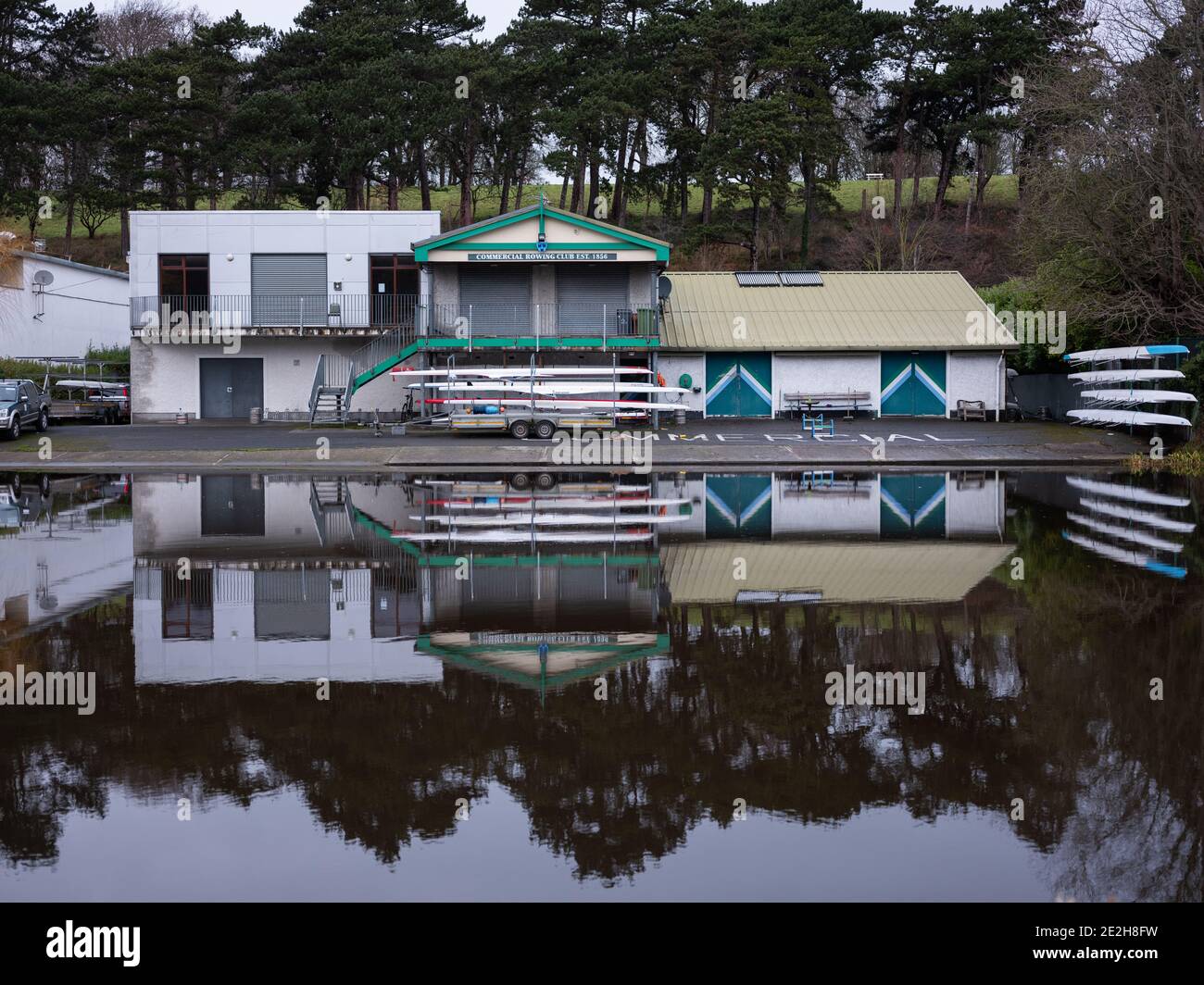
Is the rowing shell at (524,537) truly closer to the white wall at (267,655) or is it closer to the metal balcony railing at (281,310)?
the white wall at (267,655)

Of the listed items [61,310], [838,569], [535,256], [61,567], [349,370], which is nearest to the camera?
[838,569]

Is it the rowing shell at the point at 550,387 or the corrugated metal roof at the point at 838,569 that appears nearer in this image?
the corrugated metal roof at the point at 838,569

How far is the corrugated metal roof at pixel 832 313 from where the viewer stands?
4084cm

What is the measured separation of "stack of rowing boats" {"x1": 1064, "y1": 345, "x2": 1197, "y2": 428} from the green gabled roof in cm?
1289

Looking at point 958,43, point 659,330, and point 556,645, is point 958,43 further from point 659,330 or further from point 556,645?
point 556,645

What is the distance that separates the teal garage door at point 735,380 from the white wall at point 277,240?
34.3 feet

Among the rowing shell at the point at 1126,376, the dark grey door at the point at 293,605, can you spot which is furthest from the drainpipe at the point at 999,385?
the dark grey door at the point at 293,605

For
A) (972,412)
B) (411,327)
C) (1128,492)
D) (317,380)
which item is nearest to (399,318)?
(411,327)

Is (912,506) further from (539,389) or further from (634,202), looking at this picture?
(634,202)

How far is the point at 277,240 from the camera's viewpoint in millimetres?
41625

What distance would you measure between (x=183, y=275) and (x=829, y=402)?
21.9 m

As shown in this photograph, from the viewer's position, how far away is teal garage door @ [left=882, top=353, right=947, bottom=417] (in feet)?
136

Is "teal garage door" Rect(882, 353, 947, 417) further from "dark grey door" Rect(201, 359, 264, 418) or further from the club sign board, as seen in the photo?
"dark grey door" Rect(201, 359, 264, 418)
